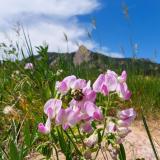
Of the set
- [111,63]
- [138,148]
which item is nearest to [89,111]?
[138,148]

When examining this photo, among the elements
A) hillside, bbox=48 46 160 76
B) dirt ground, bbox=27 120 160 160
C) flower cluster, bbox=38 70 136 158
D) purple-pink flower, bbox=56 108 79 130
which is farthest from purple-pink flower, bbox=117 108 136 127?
hillside, bbox=48 46 160 76

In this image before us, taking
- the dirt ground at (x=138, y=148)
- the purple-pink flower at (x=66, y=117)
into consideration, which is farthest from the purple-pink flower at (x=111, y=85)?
the dirt ground at (x=138, y=148)

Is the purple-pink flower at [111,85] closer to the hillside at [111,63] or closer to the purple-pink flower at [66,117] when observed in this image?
the purple-pink flower at [66,117]

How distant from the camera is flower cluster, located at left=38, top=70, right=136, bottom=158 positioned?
1736 millimetres

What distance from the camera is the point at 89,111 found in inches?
68.2

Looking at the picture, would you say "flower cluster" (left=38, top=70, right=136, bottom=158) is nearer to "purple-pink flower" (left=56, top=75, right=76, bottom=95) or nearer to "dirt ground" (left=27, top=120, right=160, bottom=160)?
"purple-pink flower" (left=56, top=75, right=76, bottom=95)

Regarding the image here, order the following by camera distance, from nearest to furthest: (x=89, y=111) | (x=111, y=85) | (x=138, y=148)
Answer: (x=89, y=111), (x=111, y=85), (x=138, y=148)

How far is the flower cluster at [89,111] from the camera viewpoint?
1.74 m

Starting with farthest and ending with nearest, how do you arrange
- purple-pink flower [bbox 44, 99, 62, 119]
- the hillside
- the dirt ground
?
the hillside
the dirt ground
purple-pink flower [bbox 44, 99, 62, 119]

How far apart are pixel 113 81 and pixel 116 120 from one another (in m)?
0.16

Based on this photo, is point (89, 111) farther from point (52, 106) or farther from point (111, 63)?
point (111, 63)

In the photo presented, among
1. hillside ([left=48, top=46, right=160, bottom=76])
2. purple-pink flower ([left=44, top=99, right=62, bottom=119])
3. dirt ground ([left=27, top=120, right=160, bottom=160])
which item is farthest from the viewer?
hillside ([left=48, top=46, right=160, bottom=76])

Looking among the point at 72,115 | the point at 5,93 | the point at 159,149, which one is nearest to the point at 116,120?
the point at 72,115

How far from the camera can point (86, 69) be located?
6.07m
